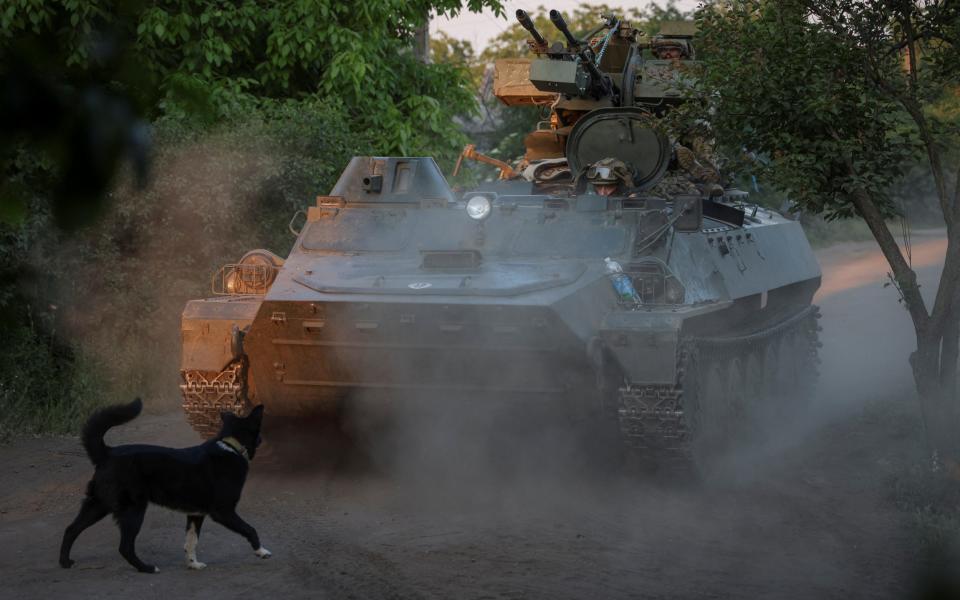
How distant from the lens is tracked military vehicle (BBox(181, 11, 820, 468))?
301 inches

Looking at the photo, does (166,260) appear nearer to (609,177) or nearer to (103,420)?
(609,177)

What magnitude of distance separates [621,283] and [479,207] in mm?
1221

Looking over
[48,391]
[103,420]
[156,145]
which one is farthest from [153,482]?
[48,391]

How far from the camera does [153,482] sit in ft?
19.3

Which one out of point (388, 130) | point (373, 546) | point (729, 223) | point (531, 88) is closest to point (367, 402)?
point (373, 546)

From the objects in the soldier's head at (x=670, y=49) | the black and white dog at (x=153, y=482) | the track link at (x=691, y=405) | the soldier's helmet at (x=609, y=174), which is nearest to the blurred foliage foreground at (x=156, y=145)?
the black and white dog at (x=153, y=482)

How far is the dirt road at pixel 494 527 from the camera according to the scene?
5.85 m

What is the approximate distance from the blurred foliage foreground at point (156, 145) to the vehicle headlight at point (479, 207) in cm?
125

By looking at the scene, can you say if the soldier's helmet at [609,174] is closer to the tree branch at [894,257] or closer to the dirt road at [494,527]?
the tree branch at [894,257]

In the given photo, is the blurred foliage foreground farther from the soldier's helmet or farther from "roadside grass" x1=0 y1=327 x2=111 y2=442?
the soldier's helmet

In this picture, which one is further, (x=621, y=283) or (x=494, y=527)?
(x=621, y=283)

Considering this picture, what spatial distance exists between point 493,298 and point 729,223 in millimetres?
3843

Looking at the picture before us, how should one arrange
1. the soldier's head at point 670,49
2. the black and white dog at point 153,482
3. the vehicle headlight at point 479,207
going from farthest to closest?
the soldier's head at point 670,49 < the vehicle headlight at point 479,207 < the black and white dog at point 153,482

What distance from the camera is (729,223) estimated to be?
1081 cm
